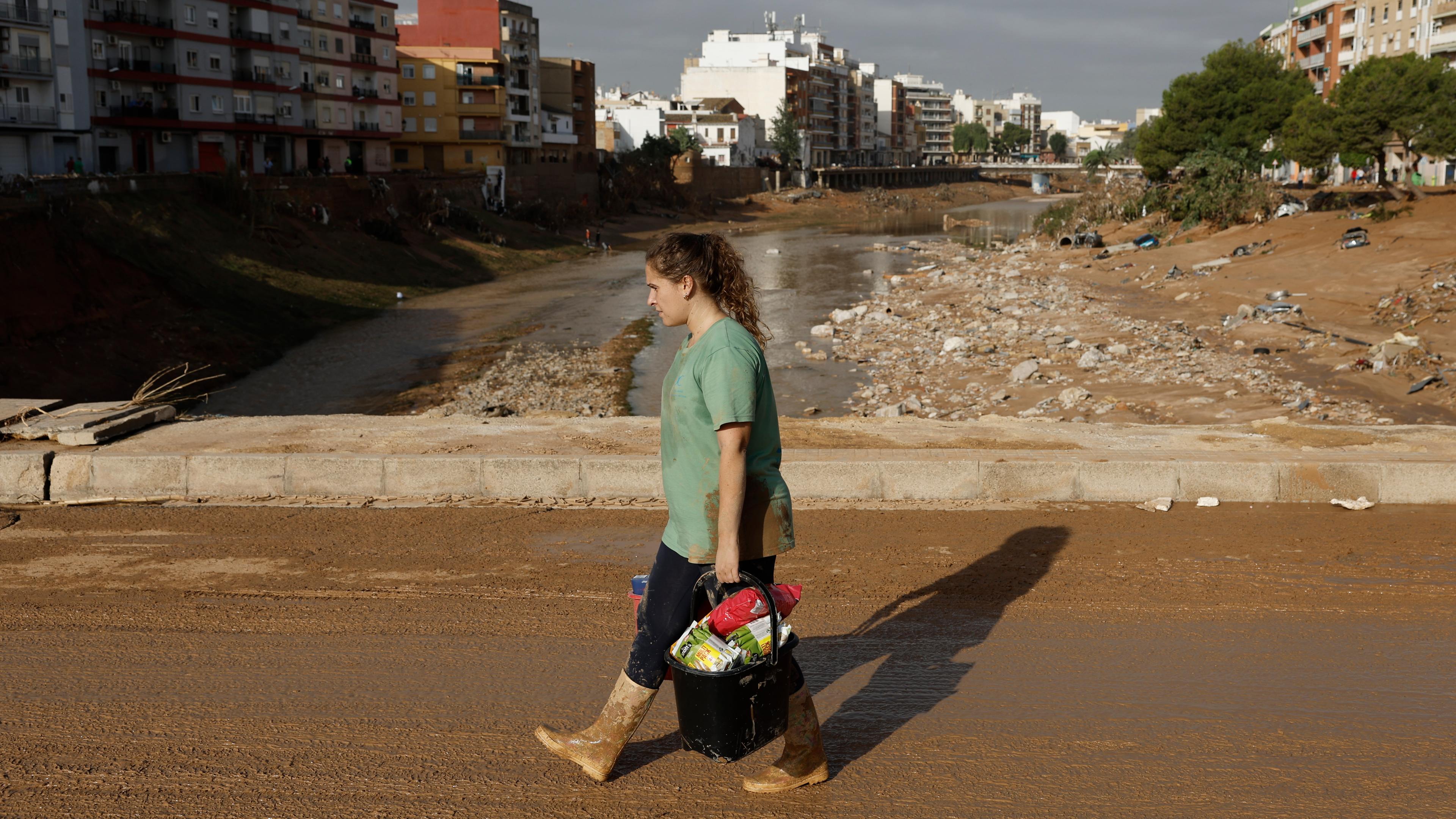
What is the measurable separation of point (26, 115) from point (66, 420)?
41968 millimetres

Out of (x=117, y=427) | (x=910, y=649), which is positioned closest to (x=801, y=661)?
(x=910, y=649)

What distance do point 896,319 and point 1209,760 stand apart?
80.9ft

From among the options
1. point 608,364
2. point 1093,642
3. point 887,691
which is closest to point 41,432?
point 887,691

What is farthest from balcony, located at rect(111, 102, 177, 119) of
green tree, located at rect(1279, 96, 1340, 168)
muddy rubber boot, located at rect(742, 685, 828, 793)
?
muddy rubber boot, located at rect(742, 685, 828, 793)

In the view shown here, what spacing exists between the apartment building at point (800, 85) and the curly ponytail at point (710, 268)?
117 metres

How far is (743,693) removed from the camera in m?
3.36

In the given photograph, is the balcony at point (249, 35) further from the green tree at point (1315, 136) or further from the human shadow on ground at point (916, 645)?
the human shadow on ground at point (916, 645)

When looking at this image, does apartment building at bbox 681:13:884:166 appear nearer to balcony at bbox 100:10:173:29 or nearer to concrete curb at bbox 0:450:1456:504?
balcony at bbox 100:10:173:29

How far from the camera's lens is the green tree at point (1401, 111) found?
3659 cm

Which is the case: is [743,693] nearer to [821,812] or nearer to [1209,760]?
[821,812]

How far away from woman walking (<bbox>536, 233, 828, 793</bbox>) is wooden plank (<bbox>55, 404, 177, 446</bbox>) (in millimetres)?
5605

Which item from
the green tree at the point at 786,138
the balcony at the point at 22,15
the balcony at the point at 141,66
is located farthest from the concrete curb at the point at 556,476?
the green tree at the point at 786,138

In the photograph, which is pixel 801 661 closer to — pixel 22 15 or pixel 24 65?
pixel 24 65

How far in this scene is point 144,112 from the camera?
50.1 meters
